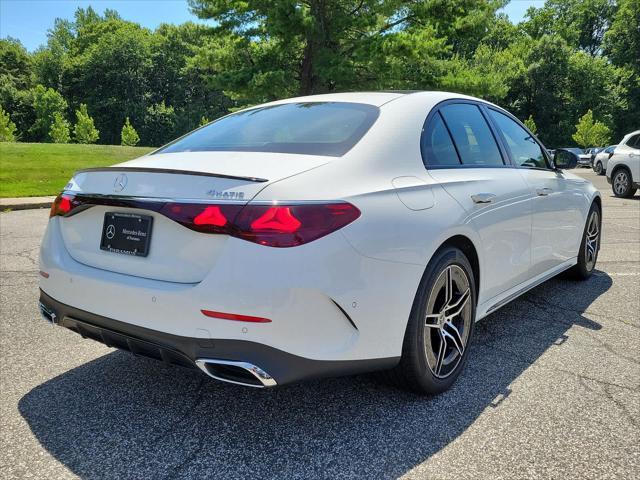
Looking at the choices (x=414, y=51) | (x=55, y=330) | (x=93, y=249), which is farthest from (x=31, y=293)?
(x=414, y=51)

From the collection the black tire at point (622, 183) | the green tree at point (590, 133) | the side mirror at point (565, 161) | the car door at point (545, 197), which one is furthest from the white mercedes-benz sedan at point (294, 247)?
the green tree at point (590, 133)

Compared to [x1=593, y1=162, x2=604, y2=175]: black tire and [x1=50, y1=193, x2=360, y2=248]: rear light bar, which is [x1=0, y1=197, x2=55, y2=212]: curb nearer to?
[x1=50, y1=193, x2=360, y2=248]: rear light bar

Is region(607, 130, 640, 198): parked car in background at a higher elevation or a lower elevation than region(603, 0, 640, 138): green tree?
lower

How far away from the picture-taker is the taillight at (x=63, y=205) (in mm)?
2625

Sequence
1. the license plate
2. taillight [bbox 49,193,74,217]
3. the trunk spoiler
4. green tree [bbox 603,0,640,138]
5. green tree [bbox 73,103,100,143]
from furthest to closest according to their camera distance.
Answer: green tree [bbox 603,0,640,138], green tree [bbox 73,103,100,143], taillight [bbox 49,193,74,217], the license plate, the trunk spoiler

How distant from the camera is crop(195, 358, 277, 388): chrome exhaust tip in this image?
2.06m

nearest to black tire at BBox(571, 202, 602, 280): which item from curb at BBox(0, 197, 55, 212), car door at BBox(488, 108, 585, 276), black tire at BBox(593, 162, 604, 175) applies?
car door at BBox(488, 108, 585, 276)

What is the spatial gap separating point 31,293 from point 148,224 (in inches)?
117

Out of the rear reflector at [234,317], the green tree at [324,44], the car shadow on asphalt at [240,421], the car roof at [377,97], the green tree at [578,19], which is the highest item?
the green tree at [578,19]

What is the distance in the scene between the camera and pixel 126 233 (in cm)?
236

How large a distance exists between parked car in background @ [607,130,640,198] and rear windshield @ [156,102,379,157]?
13053 millimetres

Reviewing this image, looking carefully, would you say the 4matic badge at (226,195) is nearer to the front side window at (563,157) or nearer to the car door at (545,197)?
the car door at (545,197)

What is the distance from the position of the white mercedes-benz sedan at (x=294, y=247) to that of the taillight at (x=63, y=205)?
1 centimetres

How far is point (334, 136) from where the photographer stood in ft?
8.60
